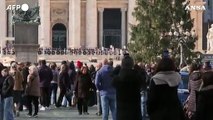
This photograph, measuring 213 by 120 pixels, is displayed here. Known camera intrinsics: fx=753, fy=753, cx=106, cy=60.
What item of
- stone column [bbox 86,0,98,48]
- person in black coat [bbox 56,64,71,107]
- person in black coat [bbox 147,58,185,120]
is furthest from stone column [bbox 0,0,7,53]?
person in black coat [bbox 147,58,185,120]

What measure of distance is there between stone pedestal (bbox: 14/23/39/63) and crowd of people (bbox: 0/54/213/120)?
3495 millimetres

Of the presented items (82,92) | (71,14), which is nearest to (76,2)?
(71,14)

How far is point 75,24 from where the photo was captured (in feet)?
242

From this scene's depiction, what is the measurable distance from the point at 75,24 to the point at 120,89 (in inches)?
2383

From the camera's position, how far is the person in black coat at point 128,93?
1340 cm

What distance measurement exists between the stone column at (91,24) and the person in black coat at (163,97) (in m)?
62.7

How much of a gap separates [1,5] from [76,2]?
290 inches

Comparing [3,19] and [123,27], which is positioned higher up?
[3,19]

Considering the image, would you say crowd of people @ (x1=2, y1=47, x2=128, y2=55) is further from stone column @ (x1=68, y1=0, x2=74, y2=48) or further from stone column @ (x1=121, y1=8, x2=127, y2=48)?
stone column @ (x1=121, y1=8, x2=127, y2=48)

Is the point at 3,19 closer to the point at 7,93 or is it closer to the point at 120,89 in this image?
the point at 7,93

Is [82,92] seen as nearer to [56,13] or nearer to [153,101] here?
[153,101]

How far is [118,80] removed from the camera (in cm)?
1346

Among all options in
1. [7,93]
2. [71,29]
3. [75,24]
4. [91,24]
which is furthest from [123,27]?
[7,93]

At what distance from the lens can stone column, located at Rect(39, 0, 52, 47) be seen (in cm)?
7288
